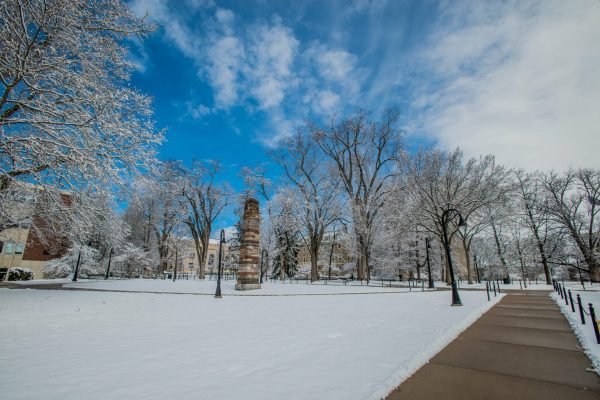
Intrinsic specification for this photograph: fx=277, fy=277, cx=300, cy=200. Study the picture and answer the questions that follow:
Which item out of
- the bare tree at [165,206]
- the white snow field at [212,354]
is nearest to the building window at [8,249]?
the bare tree at [165,206]

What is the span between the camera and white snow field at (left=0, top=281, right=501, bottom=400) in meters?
3.51

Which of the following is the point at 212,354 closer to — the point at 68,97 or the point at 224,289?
the point at 68,97

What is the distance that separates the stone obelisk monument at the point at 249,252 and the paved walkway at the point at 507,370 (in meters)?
15.4

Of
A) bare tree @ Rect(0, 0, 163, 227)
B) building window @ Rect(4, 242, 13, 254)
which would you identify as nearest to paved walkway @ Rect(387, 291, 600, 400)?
bare tree @ Rect(0, 0, 163, 227)

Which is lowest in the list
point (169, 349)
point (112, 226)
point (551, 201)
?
point (169, 349)

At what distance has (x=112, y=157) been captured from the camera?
10570 mm

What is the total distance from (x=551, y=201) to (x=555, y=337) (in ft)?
103

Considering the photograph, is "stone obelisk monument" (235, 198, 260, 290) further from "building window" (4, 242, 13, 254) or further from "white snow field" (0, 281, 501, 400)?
"building window" (4, 242, 13, 254)

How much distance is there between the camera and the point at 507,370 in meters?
4.31

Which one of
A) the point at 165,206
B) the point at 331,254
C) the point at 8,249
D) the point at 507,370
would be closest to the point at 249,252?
the point at 507,370

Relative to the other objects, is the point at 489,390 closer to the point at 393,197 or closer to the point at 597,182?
the point at 393,197

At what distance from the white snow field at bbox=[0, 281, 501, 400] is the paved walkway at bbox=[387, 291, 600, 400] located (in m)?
0.29

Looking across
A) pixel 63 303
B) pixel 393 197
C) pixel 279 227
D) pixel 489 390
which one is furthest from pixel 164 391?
pixel 279 227

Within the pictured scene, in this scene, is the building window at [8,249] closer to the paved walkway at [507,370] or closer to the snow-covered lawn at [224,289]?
the snow-covered lawn at [224,289]
